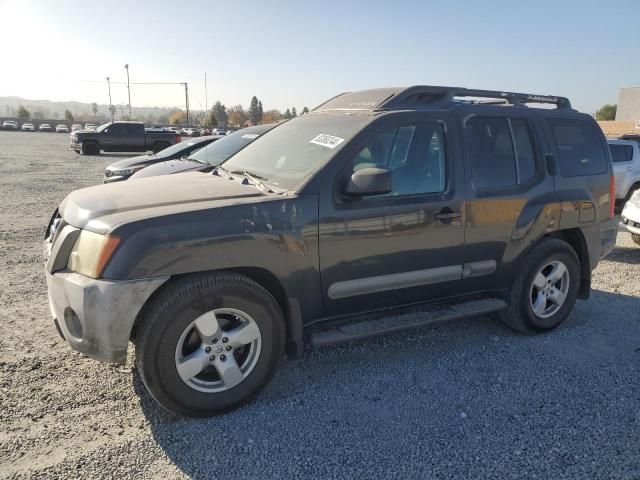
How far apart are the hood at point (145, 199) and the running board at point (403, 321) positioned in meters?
1.04

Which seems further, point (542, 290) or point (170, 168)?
point (170, 168)

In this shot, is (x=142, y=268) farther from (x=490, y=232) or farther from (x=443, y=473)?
(x=490, y=232)

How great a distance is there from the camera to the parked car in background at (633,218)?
7.41m

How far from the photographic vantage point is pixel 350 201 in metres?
A: 3.35

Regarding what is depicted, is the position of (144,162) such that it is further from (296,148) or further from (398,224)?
(398,224)

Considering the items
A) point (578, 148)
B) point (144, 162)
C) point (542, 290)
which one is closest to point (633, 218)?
point (578, 148)

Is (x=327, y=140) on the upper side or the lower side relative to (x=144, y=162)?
upper

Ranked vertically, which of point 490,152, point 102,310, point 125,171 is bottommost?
point 102,310

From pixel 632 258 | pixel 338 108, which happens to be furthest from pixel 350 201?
pixel 632 258

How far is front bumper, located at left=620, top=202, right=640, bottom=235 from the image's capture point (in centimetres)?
739

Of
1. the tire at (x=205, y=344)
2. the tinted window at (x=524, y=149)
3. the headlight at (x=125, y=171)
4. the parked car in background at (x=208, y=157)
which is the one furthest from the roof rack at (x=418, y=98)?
the headlight at (x=125, y=171)

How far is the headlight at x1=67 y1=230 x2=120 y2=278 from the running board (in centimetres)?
139

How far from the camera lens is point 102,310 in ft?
9.04

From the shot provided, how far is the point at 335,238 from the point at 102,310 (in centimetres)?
145
